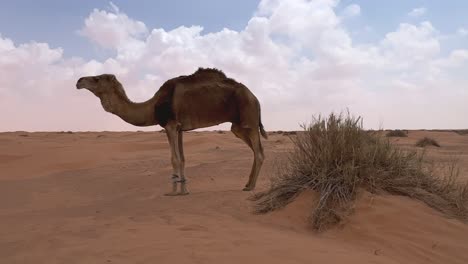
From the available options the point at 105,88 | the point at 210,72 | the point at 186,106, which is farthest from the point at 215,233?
the point at 105,88

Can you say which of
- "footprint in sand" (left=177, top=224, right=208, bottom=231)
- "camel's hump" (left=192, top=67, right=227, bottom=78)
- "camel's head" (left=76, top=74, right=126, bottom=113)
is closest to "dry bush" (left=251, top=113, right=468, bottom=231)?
"footprint in sand" (left=177, top=224, right=208, bottom=231)

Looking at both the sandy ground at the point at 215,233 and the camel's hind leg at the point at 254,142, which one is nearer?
the sandy ground at the point at 215,233

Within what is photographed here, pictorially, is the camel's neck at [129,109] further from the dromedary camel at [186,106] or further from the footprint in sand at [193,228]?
the footprint in sand at [193,228]

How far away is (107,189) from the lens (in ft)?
33.1

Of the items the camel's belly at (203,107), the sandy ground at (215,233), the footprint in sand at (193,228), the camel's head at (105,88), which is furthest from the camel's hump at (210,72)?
the footprint in sand at (193,228)

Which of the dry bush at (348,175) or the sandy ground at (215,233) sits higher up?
the dry bush at (348,175)

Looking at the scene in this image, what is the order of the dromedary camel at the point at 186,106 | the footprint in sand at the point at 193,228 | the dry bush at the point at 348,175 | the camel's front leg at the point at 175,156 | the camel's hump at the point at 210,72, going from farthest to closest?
1. the camel's hump at the point at 210,72
2. the dromedary camel at the point at 186,106
3. the camel's front leg at the point at 175,156
4. the dry bush at the point at 348,175
5. the footprint in sand at the point at 193,228

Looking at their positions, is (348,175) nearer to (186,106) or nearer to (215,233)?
(215,233)

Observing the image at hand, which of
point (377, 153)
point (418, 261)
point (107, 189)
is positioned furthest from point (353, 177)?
point (107, 189)

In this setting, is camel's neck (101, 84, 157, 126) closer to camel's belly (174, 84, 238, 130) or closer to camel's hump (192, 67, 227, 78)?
camel's belly (174, 84, 238, 130)

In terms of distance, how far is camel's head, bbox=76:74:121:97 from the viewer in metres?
8.27

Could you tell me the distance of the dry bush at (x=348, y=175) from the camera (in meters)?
5.18

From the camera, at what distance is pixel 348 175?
527 centimetres

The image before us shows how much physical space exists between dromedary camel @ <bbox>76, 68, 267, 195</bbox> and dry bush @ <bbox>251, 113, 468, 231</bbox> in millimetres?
2271
